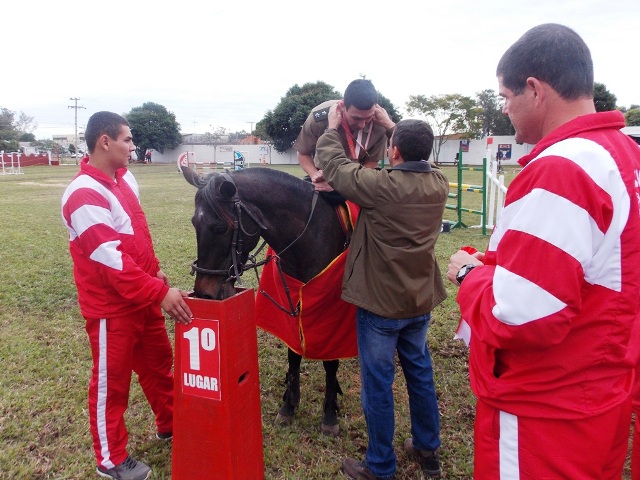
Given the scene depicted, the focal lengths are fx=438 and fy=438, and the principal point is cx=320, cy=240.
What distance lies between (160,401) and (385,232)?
2056mm

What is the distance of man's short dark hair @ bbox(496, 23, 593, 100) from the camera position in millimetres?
1289

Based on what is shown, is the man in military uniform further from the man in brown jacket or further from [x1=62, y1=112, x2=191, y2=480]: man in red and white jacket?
[x1=62, y1=112, x2=191, y2=480]: man in red and white jacket

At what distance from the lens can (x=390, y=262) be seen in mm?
2393

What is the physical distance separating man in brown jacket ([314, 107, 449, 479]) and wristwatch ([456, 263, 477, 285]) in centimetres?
71

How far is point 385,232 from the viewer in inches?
93.7

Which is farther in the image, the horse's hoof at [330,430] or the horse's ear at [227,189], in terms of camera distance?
the horse's hoof at [330,430]

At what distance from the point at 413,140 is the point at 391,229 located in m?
0.50

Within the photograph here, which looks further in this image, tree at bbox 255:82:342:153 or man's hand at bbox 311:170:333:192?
tree at bbox 255:82:342:153

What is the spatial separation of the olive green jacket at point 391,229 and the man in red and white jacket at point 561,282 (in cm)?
88

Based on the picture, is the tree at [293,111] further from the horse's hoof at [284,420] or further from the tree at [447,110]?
the horse's hoof at [284,420]

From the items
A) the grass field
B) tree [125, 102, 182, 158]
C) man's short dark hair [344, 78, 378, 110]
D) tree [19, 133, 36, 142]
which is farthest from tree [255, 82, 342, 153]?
tree [19, 133, 36, 142]

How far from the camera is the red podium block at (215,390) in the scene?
238 cm

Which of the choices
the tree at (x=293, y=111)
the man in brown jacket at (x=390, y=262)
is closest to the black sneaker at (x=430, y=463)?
the man in brown jacket at (x=390, y=262)

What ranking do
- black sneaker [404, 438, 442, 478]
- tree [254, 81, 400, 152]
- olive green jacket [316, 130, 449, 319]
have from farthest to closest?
tree [254, 81, 400, 152]
black sneaker [404, 438, 442, 478]
olive green jacket [316, 130, 449, 319]
